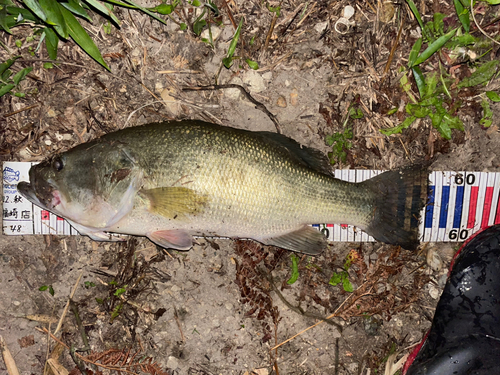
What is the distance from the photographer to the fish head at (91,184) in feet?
9.72

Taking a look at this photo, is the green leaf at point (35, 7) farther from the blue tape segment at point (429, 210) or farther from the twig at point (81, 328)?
the blue tape segment at point (429, 210)

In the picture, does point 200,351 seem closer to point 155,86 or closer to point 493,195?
point 155,86

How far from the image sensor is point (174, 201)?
295 cm

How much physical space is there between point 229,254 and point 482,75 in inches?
128

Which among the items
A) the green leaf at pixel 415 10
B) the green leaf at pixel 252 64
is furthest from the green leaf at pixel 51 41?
the green leaf at pixel 415 10

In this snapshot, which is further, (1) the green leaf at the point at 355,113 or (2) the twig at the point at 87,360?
(1) the green leaf at the point at 355,113

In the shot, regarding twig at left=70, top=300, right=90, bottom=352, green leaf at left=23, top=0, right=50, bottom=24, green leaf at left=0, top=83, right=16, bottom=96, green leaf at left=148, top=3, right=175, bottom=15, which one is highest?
green leaf at left=148, top=3, right=175, bottom=15

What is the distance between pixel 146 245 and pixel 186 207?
0.92 m

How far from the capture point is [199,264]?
3654 millimetres

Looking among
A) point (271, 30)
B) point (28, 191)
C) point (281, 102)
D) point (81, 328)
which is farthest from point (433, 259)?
point (28, 191)

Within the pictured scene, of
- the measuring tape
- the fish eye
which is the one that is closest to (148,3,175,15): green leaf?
the fish eye

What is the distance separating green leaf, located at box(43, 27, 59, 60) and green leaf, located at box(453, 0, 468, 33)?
13.1ft

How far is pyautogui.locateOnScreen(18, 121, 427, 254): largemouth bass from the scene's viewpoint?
2965 mm

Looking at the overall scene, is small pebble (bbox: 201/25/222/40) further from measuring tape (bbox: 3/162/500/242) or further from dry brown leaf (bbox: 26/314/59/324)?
dry brown leaf (bbox: 26/314/59/324)
